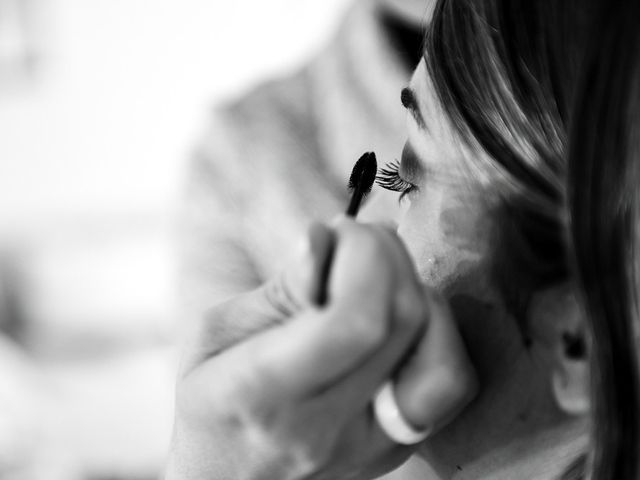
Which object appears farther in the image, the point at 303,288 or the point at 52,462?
the point at 52,462

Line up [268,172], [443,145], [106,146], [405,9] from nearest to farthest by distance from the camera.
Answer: [443,145], [405,9], [268,172], [106,146]

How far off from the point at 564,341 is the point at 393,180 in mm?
132

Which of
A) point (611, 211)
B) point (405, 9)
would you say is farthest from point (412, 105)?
point (405, 9)

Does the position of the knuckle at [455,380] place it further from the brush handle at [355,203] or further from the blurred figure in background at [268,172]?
the blurred figure in background at [268,172]

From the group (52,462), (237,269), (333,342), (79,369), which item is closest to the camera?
(333,342)

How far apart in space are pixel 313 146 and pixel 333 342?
29.4 inches

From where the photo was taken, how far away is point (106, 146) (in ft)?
7.37

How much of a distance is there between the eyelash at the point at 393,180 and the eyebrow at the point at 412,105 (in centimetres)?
3

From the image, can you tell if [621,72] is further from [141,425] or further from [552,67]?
[141,425]

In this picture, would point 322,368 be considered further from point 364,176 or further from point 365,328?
point 364,176

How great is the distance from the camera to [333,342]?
0.35 meters

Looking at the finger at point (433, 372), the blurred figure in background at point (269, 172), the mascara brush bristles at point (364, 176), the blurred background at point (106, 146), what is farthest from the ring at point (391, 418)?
the blurred background at point (106, 146)

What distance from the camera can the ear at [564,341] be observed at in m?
0.43

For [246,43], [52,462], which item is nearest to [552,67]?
[52,462]
